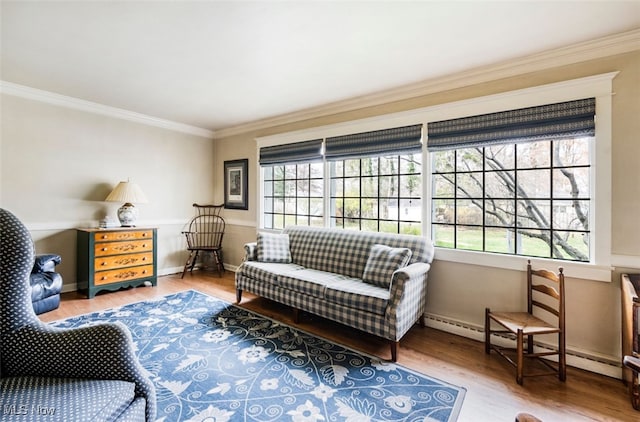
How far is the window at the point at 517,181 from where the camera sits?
7.79ft

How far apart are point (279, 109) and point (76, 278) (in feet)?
11.7

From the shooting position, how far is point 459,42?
228 cm

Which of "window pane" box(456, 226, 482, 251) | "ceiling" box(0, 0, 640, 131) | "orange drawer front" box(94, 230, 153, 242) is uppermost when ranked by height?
"ceiling" box(0, 0, 640, 131)

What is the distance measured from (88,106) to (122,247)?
1947 mm

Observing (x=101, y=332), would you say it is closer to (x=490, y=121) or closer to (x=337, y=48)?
(x=337, y=48)

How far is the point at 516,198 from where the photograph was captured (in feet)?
8.65

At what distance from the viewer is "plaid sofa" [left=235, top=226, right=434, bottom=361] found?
2.36 meters

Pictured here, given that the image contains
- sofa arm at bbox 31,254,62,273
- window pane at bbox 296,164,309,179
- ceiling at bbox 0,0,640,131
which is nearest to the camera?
ceiling at bbox 0,0,640,131

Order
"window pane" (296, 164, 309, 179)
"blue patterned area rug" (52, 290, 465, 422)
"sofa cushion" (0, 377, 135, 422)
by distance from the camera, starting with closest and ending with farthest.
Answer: "sofa cushion" (0, 377, 135, 422) → "blue patterned area rug" (52, 290, 465, 422) → "window pane" (296, 164, 309, 179)

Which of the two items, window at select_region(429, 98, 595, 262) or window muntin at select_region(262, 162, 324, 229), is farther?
window muntin at select_region(262, 162, 324, 229)

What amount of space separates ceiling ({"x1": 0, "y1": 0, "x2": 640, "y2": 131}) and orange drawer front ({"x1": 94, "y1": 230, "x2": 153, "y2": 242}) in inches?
69.6

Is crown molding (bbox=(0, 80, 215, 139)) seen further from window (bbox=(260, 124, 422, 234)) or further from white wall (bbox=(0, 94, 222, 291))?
window (bbox=(260, 124, 422, 234))

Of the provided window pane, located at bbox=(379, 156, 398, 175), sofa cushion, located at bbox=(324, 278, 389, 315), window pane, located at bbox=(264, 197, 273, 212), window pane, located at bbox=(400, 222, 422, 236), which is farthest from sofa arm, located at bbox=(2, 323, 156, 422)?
window pane, located at bbox=(264, 197, 273, 212)

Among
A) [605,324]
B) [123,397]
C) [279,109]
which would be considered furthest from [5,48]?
[605,324]
